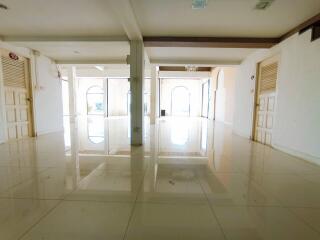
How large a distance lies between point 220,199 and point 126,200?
956mm

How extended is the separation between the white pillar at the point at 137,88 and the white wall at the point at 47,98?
3.68 metres

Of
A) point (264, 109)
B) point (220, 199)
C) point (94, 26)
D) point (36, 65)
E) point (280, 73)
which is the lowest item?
point (220, 199)

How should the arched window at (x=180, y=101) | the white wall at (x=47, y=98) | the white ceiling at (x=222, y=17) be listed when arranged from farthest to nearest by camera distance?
the arched window at (x=180, y=101) → the white wall at (x=47, y=98) → the white ceiling at (x=222, y=17)

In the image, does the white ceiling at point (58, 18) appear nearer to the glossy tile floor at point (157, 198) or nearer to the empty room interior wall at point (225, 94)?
the glossy tile floor at point (157, 198)

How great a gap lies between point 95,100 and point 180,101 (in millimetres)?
8374

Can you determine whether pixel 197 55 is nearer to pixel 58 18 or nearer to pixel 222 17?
pixel 222 17

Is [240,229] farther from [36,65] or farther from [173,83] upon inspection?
[173,83]

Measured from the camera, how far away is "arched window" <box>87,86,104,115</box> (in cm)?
1780

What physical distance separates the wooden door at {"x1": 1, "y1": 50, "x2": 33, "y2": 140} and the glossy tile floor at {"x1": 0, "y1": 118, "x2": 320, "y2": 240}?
2.25 m

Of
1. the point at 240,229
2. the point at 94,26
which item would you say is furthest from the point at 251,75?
the point at 240,229

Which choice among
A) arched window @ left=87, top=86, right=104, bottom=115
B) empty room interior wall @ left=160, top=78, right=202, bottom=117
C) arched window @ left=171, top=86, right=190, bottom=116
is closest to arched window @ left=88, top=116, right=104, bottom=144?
arched window @ left=87, top=86, right=104, bottom=115

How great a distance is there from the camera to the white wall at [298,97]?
3.24 m

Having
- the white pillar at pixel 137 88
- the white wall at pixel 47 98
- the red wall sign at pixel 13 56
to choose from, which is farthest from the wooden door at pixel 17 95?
the white pillar at pixel 137 88

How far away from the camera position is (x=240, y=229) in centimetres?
144
